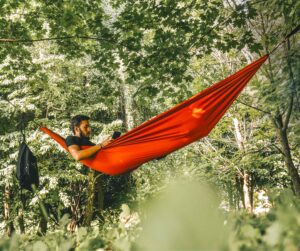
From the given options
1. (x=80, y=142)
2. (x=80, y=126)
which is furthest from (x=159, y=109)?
(x=80, y=142)

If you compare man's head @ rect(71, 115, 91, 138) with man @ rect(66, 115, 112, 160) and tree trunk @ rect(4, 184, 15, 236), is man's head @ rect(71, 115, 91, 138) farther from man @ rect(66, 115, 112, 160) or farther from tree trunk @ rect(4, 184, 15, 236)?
tree trunk @ rect(4, 184, 15, 236)

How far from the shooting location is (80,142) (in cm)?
306

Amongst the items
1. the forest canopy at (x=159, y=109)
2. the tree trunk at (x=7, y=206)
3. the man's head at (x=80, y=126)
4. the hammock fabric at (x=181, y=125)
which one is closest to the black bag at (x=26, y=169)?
the forest canopy at (x=159, y=109)

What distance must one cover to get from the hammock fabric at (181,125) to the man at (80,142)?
11 centimetres

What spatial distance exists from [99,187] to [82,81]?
3.13m

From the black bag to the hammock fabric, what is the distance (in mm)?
957

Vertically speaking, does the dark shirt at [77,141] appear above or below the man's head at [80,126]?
below

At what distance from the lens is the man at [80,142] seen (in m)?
2.82

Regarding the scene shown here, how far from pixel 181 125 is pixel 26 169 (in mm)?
1636

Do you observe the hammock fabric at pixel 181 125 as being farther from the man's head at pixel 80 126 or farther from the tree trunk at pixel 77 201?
the tree trunk at pixel 77 201

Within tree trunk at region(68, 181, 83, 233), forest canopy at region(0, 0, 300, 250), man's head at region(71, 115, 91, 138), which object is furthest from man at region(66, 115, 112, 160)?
tree trunk at region(68, 181, 83, 233)

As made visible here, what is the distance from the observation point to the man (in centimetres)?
282

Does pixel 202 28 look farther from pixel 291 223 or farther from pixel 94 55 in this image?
pixel 291 223

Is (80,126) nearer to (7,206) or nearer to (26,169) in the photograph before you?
(26,169)
